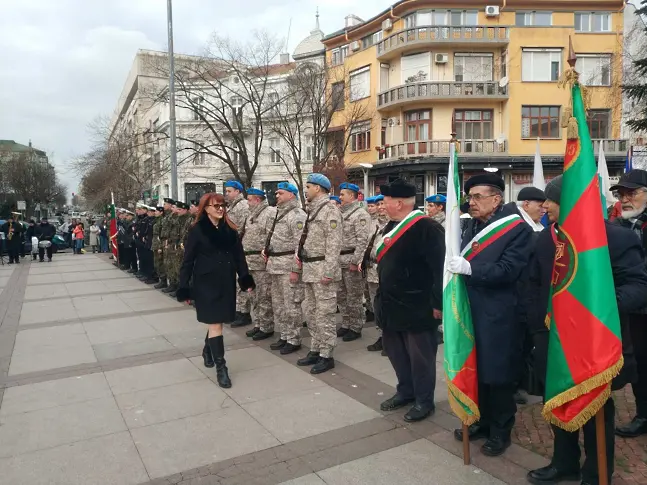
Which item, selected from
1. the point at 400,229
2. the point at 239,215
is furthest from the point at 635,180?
the point at 239,215

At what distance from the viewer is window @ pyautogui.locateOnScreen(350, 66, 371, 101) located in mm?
35312

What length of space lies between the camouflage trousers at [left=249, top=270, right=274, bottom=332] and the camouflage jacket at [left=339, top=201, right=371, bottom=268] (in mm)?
1143

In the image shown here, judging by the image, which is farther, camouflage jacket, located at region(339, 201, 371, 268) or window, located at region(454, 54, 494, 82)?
window, located at region(454, 54, 494, 82)

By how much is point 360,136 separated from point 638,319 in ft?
110

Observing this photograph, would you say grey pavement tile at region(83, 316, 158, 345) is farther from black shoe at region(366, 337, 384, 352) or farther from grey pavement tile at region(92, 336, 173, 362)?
black shoe at region(366, 337, 384, 352)

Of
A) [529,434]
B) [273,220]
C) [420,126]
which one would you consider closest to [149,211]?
[273,220]

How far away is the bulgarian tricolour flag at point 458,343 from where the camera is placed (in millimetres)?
3664

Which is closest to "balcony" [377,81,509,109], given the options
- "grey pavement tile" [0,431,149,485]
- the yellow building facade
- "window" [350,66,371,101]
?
the yellow building facade

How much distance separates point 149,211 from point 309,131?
81.8 feet

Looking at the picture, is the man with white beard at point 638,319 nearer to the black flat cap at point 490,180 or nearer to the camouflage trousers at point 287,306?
the black flat cap at point 490,180

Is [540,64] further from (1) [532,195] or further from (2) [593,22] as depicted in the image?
(1) [532,195]

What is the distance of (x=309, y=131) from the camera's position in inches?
1481

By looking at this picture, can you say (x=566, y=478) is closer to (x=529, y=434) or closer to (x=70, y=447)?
(x=529, y=434)

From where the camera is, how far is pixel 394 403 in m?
4.68
